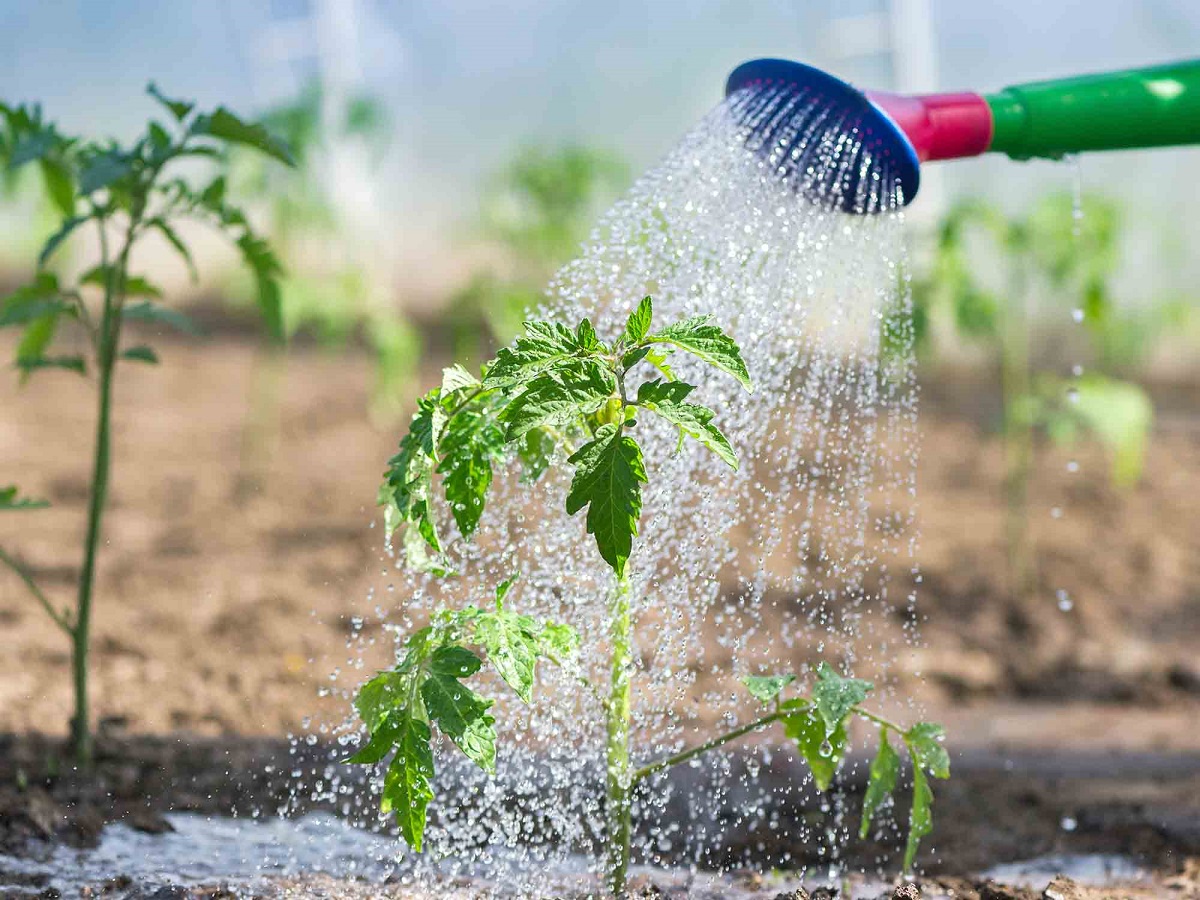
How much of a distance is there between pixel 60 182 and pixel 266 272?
452 mm

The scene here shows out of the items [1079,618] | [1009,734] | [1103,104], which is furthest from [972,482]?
[1103,104]

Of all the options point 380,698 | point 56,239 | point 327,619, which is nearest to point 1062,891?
point 380,698

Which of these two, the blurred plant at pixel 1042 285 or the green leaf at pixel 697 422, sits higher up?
the blurred plant at pixel 1042 285

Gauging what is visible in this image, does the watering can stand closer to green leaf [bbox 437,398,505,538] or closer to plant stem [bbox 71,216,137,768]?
green leaf [bbox 437,398,505,538]

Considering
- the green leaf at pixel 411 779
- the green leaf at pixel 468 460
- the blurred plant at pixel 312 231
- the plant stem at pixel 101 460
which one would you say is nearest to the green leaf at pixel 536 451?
the green leaf at pixel 468 460

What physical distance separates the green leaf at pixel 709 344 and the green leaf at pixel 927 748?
56 centimetres

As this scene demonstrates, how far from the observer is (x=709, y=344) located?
5.53 ft

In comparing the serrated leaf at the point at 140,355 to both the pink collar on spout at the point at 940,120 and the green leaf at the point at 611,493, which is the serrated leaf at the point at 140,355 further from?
the pink collar on spout at the point at 940,120

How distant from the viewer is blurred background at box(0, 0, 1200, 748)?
143 inches

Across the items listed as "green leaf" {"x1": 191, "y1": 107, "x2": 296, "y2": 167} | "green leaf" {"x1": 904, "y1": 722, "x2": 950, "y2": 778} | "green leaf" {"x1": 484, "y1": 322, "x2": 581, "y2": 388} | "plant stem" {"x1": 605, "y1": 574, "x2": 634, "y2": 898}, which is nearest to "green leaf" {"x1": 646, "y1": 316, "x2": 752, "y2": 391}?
"green leaf" {"x1": 484, "y1": 322, "x2": 581, "y2": 388}

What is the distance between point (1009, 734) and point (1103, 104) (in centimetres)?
170

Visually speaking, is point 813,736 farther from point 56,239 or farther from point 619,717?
point 56,239

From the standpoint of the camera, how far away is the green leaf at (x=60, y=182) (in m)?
2.51

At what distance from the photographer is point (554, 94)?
7.23 metres
